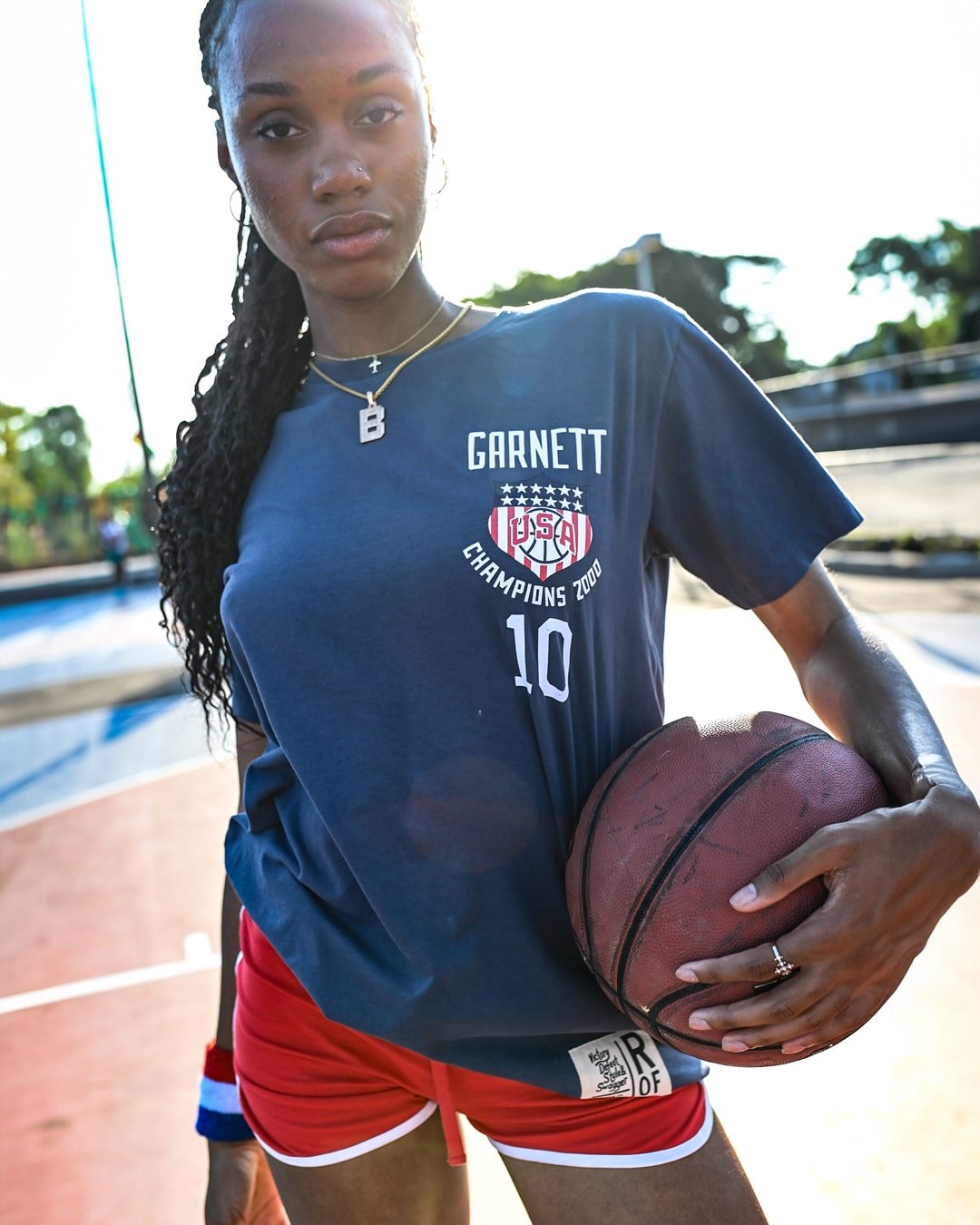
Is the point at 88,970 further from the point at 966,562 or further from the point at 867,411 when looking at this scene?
the point at 867,411

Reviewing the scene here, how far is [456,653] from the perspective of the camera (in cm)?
150

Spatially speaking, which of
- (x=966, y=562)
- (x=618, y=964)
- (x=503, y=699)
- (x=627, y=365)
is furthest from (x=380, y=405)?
(x=966, y=562)

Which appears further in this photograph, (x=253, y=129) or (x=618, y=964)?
(x=253, y=129)

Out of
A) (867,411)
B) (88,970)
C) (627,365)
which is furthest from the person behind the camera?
(867,411)

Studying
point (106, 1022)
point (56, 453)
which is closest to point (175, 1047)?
point (106, 1022)

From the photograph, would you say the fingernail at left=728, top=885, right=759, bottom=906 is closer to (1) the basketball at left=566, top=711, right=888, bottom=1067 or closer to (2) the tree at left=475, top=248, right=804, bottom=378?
(1) the basketball at left=566, top=711, right=888, bottom=1067

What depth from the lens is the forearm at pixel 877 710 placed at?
1354 millimetres

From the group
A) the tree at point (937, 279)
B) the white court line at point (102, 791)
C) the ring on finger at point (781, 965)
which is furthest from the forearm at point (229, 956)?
the tree at point (937, 279)

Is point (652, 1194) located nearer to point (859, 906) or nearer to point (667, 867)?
point (667, 867)

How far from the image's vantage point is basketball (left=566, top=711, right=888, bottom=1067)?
135 cm

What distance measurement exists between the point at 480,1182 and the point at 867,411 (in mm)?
27329

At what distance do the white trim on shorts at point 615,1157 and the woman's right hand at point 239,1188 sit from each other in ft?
2.14

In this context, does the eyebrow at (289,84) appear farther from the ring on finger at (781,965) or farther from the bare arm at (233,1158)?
the ring on finger at (781,965)

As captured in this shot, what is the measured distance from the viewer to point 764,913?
1.30 meters
